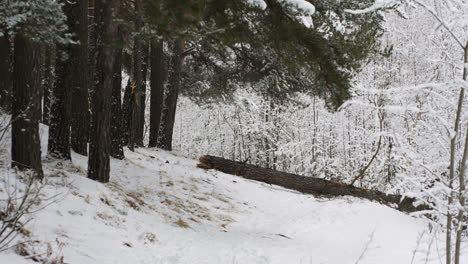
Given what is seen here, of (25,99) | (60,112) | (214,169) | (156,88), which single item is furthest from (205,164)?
(25,99)

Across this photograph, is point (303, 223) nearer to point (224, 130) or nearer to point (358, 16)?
point (358, 16)

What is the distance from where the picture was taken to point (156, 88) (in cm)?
1336

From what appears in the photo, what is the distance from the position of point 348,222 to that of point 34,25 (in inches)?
270

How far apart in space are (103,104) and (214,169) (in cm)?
596

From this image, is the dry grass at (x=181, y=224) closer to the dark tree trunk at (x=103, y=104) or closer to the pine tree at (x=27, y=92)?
the dark tree trunk at (x=103, y=104)

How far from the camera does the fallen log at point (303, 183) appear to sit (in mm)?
10555

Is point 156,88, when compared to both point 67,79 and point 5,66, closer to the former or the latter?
point 5,66

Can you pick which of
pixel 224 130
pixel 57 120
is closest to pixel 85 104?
pixel 57 120

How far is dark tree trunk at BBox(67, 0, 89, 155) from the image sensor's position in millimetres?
7340

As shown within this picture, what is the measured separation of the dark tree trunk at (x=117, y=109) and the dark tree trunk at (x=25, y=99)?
2.76 metres

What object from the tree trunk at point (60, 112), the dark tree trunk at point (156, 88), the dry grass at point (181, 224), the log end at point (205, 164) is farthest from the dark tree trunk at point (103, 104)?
the dark tree trunk at point (156, 88)

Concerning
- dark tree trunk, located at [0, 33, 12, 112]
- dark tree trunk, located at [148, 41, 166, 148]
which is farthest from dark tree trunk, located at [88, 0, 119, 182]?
dark tree trunk, located at [148, 41, 166, 148]

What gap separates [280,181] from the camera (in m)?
11.9

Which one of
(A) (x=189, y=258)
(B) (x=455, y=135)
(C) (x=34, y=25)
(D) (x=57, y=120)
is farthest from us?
(D) (x=57, y=120)
